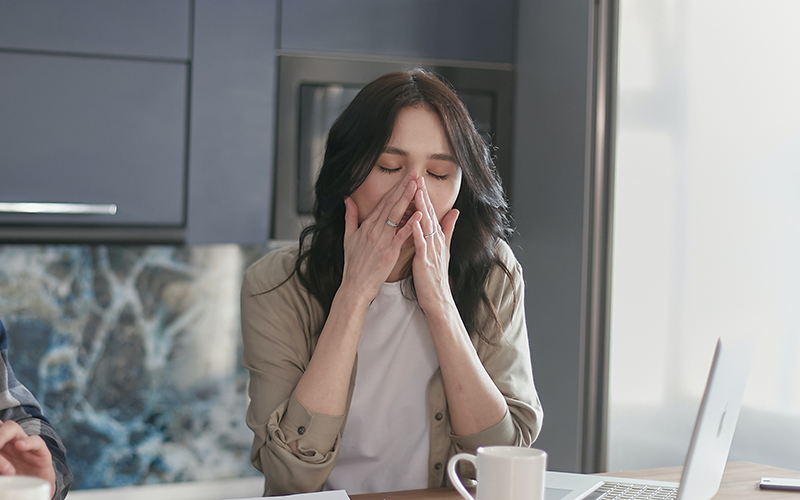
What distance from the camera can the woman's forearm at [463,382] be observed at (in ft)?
3.74

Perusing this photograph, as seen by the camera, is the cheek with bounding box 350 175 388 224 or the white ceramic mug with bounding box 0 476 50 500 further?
the cheek with bounding box 350 175 388 224

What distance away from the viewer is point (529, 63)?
2135 mm

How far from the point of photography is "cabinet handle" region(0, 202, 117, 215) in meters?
1.76

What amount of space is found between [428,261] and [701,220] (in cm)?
83

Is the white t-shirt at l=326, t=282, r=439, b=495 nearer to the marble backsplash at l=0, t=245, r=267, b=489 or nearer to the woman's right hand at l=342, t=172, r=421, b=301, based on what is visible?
the woman's right hand at l=342, t=172, r=421, b=301

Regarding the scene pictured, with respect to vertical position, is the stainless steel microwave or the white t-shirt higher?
the stainless steel microwave

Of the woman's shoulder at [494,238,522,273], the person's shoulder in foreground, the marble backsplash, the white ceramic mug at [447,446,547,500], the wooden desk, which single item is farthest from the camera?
the marble backsplash

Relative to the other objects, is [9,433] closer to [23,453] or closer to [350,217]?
[23,453]

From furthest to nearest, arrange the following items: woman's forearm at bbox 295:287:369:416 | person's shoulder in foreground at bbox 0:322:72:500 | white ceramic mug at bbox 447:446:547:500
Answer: woman's forearm at bbox 295:287:369:416 → person's shoulder in foreground at bbox 0:322:72:500 → white ceramic mug at bbox 447:446:547:500

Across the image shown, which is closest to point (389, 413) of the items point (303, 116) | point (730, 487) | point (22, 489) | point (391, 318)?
point (391, 318)

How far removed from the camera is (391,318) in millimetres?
1308

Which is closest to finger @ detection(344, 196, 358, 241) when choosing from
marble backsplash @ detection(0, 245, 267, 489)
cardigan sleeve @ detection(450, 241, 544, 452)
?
cardigan sleeve @ detection(450, 241, 544, 452)

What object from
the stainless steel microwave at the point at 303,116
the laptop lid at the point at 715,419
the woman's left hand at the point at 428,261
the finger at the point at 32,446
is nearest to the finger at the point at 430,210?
the woman's left hand at the point at 428,261

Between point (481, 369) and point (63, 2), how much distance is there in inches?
54.8
